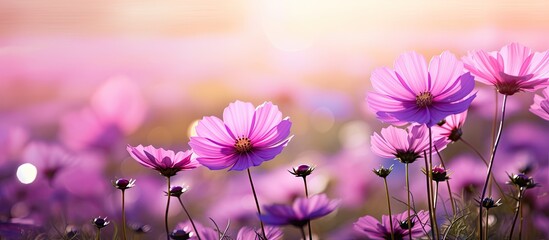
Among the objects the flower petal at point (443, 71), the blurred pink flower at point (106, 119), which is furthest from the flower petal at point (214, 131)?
the blurred pink flower at point (106, 119)

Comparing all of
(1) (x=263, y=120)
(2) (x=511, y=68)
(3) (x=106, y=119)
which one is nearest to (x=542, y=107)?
(2) (x=511, y=68)

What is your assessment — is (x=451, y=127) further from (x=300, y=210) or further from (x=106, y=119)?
(x=106, y=119)

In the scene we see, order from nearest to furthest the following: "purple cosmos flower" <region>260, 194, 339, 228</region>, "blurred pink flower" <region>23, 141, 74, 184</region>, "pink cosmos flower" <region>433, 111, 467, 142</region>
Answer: "purple cosmos flower" <region>260, 194, 339, 228</region> < "pink cosmos flower" <region>433, 111, 467, 142</region> < "blurred pink flower" <region>23, 141, 74, 184</region>

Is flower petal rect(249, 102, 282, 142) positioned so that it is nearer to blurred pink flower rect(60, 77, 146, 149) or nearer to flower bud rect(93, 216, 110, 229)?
flower bud rect(93, 216, 110, 229)

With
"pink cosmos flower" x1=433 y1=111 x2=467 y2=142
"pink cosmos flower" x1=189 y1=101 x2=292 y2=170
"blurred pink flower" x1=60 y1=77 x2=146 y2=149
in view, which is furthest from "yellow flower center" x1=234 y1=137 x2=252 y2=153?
"blurred pink flower" x1=60 y1=77 x2=146 y2=149

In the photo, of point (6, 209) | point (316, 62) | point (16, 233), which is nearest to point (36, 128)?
point (316, 62)
